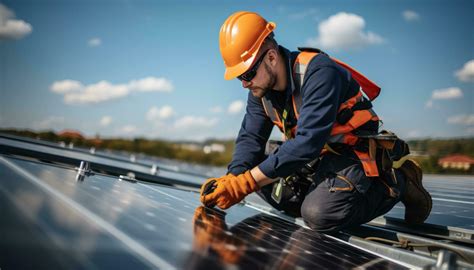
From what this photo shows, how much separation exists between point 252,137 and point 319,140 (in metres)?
0.86

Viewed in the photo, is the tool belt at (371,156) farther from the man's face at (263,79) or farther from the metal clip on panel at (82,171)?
the metal clip on panel at (82,171)

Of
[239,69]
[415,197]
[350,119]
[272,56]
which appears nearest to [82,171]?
[239,69]

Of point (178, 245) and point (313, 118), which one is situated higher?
point (313, 118)

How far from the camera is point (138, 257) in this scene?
1047 mm

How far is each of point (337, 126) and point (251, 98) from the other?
32.8 inches

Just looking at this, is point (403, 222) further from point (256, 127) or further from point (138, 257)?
point (138, 257)

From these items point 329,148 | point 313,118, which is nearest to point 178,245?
point 313,118

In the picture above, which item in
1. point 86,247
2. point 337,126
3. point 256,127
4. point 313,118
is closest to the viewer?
point 86,247

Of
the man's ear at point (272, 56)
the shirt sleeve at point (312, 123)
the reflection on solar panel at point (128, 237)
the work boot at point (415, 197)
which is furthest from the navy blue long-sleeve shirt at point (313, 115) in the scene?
the work boot at point (415, 197)

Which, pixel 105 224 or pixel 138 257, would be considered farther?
pixel 105 224

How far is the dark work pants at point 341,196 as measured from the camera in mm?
2453

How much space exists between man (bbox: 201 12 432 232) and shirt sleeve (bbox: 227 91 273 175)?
0.64 feet

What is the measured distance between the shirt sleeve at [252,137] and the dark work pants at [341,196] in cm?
61

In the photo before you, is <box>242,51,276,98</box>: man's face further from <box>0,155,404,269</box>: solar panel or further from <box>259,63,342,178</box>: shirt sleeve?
<box>0,155,404,269</box>: solar panel
